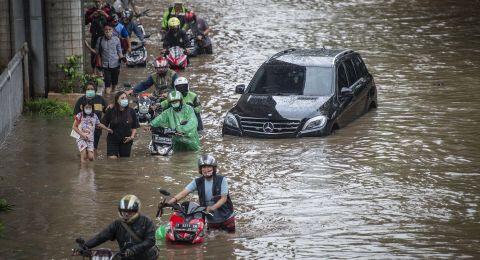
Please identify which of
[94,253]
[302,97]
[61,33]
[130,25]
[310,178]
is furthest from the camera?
[130,25]

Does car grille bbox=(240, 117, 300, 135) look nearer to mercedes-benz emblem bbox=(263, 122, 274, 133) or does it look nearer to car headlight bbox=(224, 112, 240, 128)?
mercedes-benz emblem bbox=(263, 122, 274, 133)

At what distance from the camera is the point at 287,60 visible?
945 inches

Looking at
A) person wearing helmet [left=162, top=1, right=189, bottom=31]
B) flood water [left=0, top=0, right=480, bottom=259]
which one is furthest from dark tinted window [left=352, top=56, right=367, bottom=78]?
person wearing helmet [left=162, top=1, right=189, bottom=31]

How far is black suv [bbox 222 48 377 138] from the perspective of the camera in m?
22.3

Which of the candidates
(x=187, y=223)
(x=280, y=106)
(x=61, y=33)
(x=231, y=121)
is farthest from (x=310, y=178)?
(x=61, y=33)

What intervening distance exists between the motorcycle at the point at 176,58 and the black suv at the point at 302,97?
199 inches

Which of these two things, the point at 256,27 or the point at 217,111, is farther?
the point at 256,27

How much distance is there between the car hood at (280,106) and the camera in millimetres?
22297

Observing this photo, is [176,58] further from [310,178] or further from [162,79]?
[310,178]

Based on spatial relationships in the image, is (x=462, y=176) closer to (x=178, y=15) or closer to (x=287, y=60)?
(x=287, y=60)

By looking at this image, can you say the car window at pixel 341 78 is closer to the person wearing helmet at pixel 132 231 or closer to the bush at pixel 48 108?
the bush at pixel 48 108

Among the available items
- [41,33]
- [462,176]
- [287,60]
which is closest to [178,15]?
[41,33]

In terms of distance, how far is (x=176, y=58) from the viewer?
29.0 m

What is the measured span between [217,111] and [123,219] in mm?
12769
